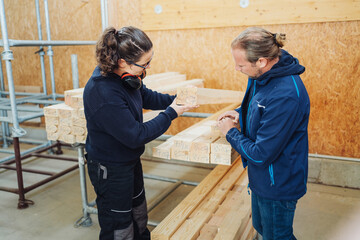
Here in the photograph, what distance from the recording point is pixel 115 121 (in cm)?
193

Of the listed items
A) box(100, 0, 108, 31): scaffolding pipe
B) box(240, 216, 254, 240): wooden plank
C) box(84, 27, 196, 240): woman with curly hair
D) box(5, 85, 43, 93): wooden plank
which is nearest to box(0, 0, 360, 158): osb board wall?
box(5, 85, 43, 93): wooden plank

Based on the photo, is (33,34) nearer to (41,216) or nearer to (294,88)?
(41,216)

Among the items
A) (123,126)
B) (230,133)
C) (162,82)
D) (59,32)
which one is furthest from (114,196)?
(59,32)

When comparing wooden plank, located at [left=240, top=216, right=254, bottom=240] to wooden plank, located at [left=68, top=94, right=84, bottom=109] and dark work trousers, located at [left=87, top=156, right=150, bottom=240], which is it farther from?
wooden plank, located at [left=68, top=94, right=84, bottom=109]

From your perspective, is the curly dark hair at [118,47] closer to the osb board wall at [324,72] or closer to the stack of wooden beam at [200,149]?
the stack of wooden beam at [200,149]

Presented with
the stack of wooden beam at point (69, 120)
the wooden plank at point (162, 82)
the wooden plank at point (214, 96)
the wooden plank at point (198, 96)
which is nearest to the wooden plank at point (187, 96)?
the wooden plank at point (198, 96)

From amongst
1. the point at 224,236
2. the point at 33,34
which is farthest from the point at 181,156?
the point at 33,34

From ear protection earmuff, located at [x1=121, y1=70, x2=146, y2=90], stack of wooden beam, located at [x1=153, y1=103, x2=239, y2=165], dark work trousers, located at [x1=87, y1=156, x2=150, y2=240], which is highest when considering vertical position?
ear protection earmuff, located at [x1=121, y1=70, x2=146, y2=90]

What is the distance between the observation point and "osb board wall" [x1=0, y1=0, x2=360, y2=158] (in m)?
4.18

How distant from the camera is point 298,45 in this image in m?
4.31

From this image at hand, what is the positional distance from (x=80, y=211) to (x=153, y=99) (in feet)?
6.56

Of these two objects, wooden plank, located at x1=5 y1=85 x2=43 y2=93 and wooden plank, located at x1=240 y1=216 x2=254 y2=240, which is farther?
wooden plank, located at x1=5 y1=85 x2=43 y2=93

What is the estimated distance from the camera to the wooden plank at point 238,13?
4055 millimetres

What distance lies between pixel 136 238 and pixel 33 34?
5.19 m
